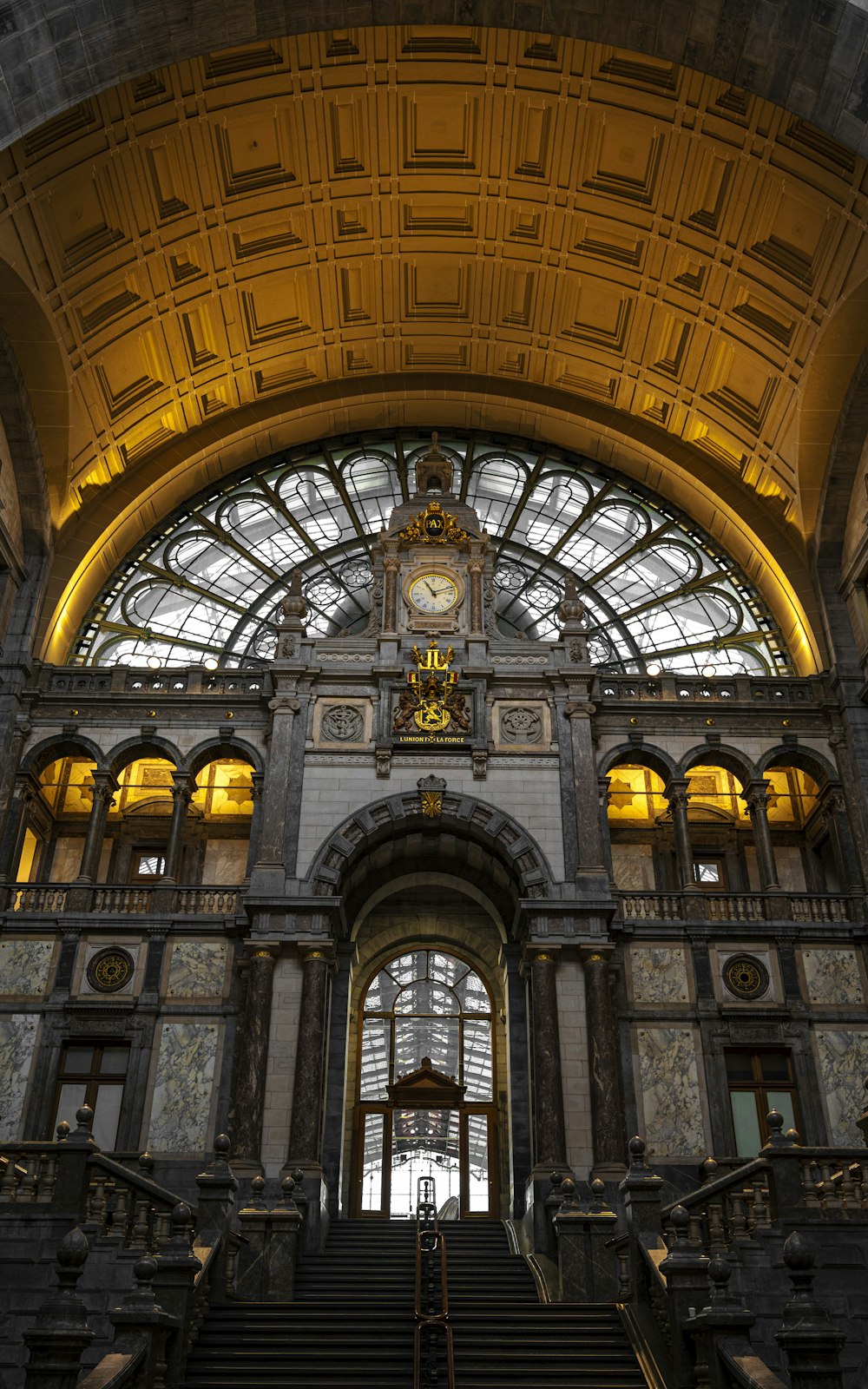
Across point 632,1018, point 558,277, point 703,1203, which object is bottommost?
point 703,1203

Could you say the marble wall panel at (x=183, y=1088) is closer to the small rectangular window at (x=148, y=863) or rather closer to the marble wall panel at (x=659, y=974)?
the small rectangular window at (x=148, y=863)

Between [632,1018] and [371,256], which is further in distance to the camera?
[371,256]

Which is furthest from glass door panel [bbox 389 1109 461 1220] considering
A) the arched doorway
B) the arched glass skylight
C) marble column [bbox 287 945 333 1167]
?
the arched glass skylight

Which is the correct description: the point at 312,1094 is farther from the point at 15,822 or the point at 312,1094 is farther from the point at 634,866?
the point at 634,866

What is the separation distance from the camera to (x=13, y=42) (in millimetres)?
15102

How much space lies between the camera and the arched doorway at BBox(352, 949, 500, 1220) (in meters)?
21.6

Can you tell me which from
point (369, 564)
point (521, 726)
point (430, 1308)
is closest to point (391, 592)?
point (521, 726)

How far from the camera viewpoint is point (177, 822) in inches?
877

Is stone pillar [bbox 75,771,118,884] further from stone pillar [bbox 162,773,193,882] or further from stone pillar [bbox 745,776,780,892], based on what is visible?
stone pillar [bbox 745,776,780,892]

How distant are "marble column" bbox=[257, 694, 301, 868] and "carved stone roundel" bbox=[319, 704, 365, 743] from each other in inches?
24.1

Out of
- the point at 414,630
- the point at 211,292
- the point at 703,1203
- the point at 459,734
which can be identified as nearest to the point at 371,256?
the point at 211,292

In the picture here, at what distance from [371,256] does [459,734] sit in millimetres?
11561

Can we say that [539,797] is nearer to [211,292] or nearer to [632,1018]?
[632,1018]

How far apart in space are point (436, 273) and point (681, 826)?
1396 centimetres
